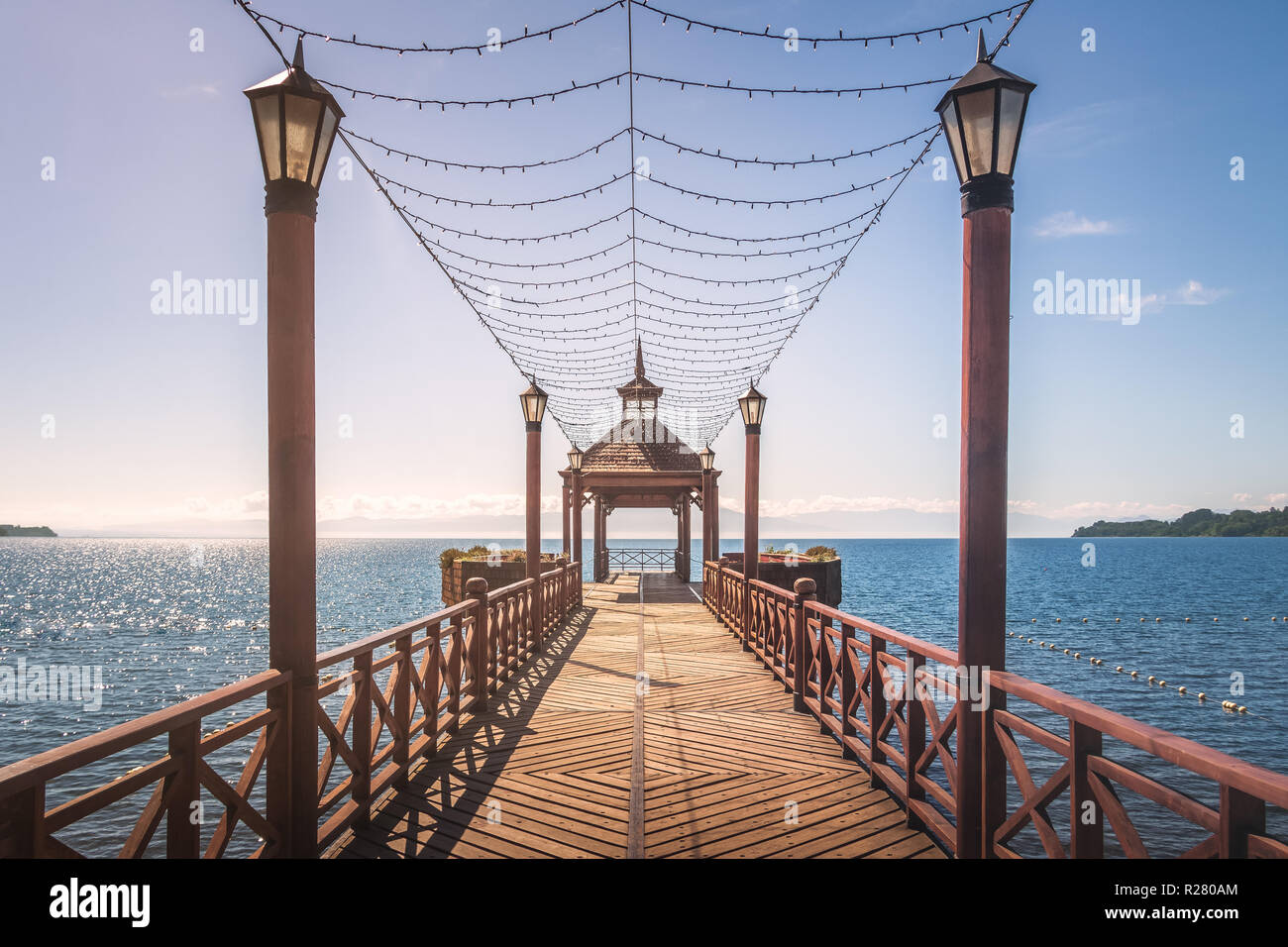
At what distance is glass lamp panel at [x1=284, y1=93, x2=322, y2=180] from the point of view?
364 cm

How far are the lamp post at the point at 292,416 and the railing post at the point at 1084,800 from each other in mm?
3435

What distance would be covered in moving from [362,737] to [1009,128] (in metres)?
4.96

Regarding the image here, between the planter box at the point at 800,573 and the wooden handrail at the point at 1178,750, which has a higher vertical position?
the wooden handrail at the point at 1178,750

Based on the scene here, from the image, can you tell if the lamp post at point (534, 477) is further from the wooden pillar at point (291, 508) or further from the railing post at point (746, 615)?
the wooden pillar at point (291, 508)

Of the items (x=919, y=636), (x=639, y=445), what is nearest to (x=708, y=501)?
(x=639, y=445)

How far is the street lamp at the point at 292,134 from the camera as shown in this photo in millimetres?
3617

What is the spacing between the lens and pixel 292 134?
368 cm

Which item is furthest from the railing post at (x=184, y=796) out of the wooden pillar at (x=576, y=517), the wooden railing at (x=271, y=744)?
the wooden pillar at (x=576, y=517)

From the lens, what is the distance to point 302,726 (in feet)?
12.0

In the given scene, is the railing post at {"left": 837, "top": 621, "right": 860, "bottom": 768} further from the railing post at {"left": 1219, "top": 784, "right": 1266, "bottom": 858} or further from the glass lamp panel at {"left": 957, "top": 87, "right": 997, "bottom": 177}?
the glass lamp panel at {"left": 957, "top": 87, "right": 997, "bottom": 177}

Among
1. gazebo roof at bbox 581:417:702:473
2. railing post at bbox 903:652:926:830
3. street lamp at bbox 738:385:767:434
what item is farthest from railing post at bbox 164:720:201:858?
gazebo roof at bbox 581:417:702:473

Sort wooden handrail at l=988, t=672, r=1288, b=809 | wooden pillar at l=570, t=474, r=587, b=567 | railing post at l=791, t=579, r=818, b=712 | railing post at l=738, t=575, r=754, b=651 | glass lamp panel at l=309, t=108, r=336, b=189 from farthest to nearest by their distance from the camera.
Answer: wooden pillar at l=570, t=474, r=587, b=567, railing post at l=738, t=575, r=754, b=651, railing post at l=791, t=579, r=818, b=712, glass lamp panel at l=309, t=108, r=336, b=189, wooden handrail at l=988, t=672, r=1288, b=809

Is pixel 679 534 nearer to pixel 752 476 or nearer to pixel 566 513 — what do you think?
pixel 566 513
